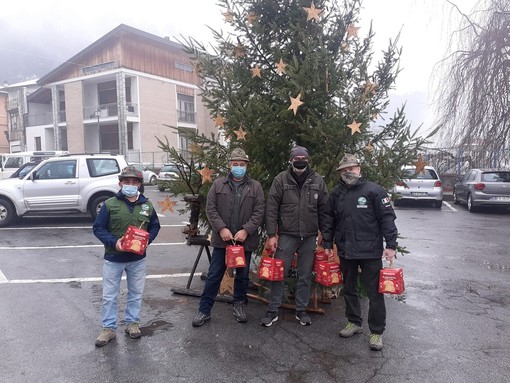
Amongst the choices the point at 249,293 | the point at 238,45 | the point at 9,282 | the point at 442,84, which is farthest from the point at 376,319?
the point at 442,84

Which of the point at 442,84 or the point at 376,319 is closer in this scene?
the point at 376,319

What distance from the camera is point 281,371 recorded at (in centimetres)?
364

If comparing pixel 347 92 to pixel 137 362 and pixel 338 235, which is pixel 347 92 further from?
pixel 137 362

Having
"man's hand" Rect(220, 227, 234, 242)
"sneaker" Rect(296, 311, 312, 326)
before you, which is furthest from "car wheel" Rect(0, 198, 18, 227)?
"sneaker" Rect(296, 311, 312, 326)

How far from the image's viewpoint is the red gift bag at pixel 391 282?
→ 404 centimetres

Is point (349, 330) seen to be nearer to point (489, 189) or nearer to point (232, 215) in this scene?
point (232, 215)

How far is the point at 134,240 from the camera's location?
4.07m

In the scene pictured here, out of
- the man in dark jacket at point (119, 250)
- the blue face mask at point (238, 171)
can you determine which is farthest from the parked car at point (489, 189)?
the man in dark jacket at point (119, 250)

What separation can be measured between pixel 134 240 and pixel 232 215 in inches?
42.4

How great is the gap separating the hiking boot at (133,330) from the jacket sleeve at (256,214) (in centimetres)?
149

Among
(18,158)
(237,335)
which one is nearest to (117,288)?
(237,335)

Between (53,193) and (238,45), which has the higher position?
(238,45)

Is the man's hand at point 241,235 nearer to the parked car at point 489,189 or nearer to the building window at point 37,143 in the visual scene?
the parked car at point 489,189

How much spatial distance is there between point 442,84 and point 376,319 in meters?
13.1
